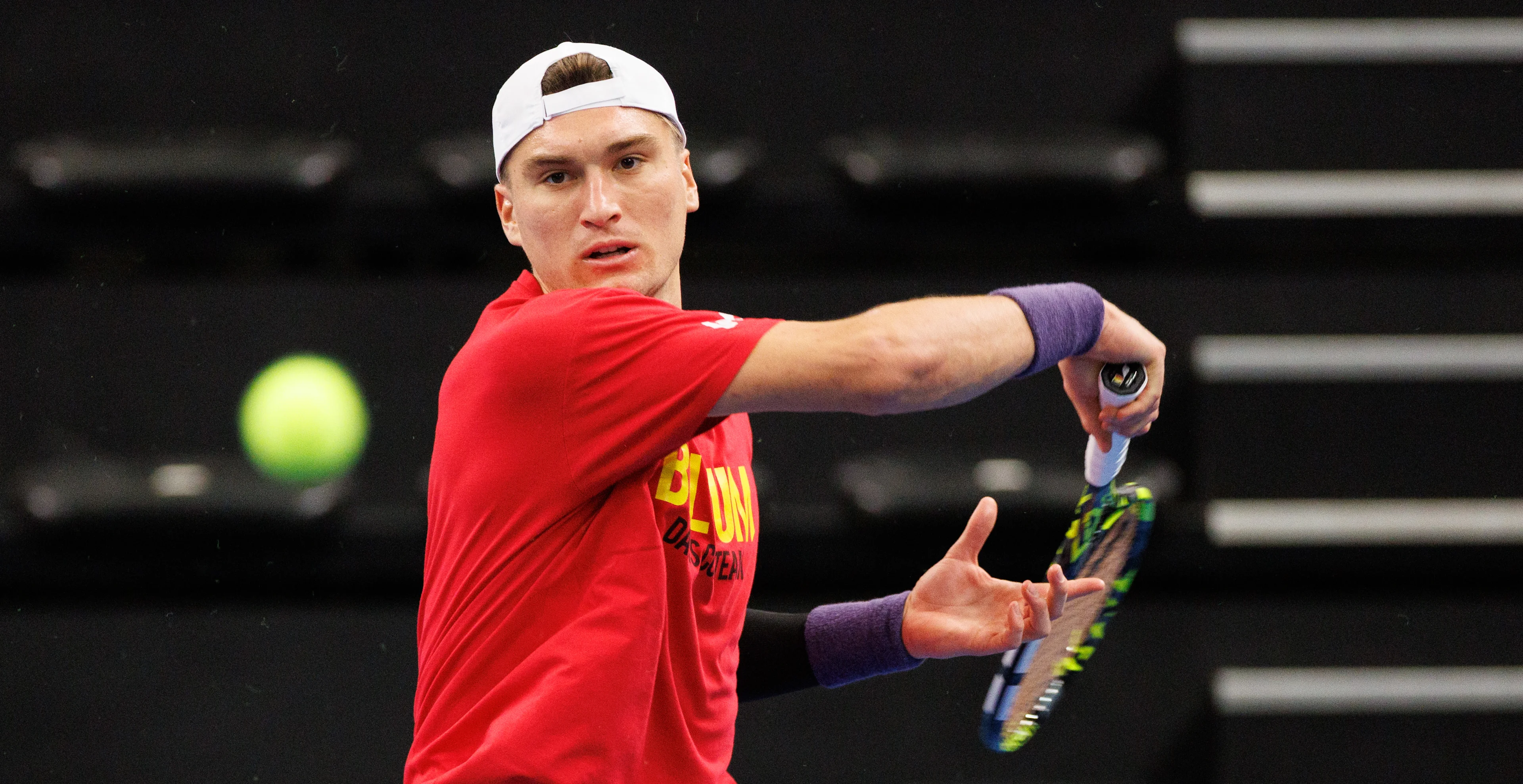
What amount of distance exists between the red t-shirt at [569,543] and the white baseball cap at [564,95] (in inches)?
12.1

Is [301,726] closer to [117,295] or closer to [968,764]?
[117,295]

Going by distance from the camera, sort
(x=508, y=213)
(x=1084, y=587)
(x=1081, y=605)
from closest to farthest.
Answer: (x=1084, y=587) < (x=508, y=213) < (x=1081, y=605)

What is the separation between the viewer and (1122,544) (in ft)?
6.21

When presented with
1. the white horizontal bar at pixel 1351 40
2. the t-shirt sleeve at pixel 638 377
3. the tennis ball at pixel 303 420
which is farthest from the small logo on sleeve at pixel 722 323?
the white horizontal bar at pixel 1351 40

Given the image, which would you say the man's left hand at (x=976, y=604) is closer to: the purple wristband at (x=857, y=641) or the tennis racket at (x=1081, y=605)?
the purple wristband at (x=857, y=641)

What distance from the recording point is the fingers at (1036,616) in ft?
5.01

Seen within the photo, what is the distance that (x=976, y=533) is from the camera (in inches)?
61.2

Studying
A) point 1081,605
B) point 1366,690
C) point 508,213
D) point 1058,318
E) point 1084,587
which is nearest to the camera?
point 1058,318

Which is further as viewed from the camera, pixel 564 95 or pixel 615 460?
pixel 564 95

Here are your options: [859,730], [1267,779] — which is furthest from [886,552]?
[1267,779]

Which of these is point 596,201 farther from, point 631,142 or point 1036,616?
point 1036,616

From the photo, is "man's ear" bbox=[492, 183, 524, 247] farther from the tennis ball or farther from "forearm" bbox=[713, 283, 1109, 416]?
the tennis ball

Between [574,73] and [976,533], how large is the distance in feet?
2.36

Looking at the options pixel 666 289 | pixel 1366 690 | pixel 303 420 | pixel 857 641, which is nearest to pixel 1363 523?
pixel 1366 690
